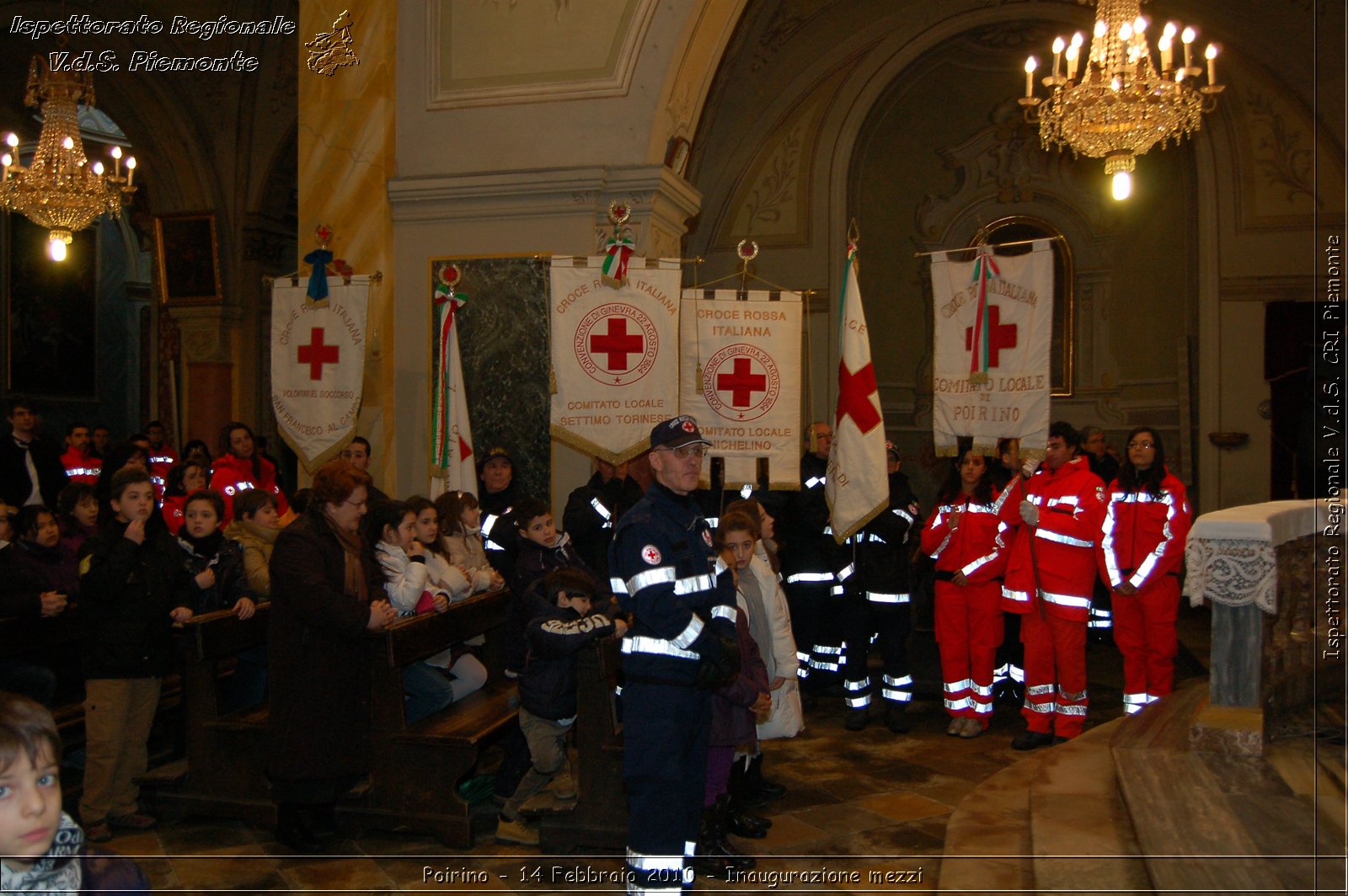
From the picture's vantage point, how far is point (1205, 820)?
4.02 metres

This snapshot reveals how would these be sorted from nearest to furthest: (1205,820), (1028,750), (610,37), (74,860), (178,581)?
(74,860) < (1205,820) < (178,581) < (1028,750) < (610,37)

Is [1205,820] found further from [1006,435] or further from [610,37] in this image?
[610,37]

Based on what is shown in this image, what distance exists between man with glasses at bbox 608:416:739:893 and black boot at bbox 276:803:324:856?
1810 mm

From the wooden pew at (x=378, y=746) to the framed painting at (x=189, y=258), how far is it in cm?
1006

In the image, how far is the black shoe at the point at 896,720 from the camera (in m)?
7.05

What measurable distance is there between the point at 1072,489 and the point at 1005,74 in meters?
8.78

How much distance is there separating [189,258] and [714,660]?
510 inches

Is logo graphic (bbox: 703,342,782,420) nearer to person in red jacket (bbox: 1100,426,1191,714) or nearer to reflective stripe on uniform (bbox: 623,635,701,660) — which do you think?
person in red jacket (bbox: 1100,426,1191,714)

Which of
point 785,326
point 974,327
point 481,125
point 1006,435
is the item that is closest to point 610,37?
point 481,125

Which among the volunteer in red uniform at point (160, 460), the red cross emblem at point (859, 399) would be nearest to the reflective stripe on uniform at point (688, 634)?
the red cross emblem at point (859, 399)

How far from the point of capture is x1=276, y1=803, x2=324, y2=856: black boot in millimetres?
4895

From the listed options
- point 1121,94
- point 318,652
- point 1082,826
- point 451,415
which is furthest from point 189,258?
point 1082,826

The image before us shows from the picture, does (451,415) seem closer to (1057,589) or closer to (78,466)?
(1057,589)

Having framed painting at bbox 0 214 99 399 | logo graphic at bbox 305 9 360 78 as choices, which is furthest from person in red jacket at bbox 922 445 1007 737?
framed painting at bbox 0 214 99 399
